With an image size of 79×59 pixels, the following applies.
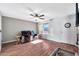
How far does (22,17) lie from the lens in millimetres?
1195

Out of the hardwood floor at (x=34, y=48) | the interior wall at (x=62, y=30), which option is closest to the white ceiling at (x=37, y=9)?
the interior wall at (x=62, y=30)

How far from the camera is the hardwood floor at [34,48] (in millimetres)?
1152

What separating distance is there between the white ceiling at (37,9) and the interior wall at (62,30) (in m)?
0.11

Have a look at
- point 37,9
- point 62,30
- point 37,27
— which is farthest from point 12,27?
point 62,30

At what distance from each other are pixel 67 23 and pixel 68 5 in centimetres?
35

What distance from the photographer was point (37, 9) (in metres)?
1.19

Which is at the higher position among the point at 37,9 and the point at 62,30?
the point at 37,9

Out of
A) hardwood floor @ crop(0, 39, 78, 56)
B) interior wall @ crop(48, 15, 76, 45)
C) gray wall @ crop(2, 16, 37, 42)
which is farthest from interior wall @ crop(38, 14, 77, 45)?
gray wall @ crop(2, 16, 37, 42)

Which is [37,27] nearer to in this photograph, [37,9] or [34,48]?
[37,9]

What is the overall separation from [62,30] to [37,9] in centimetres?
65

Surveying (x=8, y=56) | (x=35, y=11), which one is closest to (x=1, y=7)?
(x=35, y=11)

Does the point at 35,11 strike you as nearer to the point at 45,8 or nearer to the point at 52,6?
the point at 45,8

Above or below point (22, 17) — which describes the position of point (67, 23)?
below

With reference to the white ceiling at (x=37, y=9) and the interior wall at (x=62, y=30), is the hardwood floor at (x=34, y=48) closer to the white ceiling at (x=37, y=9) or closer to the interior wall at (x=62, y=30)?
the interior wall at (x=62, y=30)
